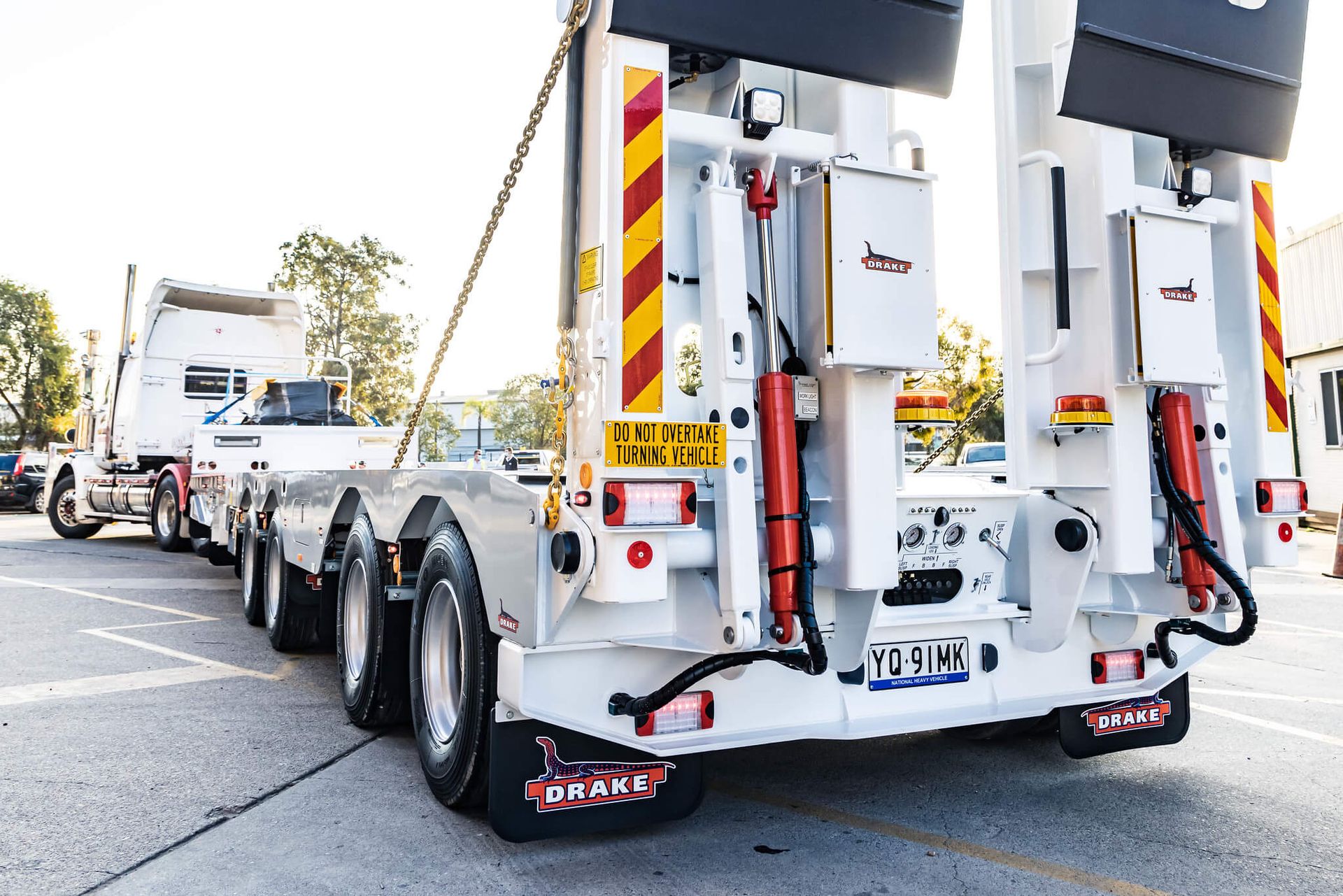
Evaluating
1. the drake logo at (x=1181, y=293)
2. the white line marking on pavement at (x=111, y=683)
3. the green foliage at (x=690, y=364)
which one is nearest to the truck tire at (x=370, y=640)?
the white line marking on pavement at (x=111, y=683)

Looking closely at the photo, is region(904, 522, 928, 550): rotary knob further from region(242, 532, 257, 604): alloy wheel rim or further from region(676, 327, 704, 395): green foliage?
region(242, 532, 257, 604): alloy wheel rim

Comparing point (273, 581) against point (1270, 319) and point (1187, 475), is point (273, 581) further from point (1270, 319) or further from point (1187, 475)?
point (1270, 319)

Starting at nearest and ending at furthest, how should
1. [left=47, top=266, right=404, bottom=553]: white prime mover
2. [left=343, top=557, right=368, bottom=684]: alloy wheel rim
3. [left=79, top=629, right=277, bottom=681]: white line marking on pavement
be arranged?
1. [left=343, top=557, right=368, bottom=684]: alloy wheel rim
2. [left=79, top=629, right=277, bottom=681]: white line marking on pavement
3. [left=47, top=266, right=404, bottom=553]: white prime mover

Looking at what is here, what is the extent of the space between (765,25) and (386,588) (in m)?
3.05

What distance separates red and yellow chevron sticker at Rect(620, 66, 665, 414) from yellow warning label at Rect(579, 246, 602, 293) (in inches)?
3.9

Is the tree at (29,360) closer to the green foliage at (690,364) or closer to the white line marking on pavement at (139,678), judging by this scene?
the white line marking on pavement at (139,678)

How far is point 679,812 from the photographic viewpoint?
11.6 feet

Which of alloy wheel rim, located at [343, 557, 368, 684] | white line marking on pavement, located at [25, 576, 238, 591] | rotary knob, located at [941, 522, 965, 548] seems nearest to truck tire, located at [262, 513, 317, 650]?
alloy wheel rim, located at [343, 557, 368, 684]

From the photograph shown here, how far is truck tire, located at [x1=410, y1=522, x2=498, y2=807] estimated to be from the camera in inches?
141

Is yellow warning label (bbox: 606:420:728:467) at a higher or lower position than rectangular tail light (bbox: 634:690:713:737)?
higher

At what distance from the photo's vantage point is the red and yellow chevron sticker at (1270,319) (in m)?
4.09

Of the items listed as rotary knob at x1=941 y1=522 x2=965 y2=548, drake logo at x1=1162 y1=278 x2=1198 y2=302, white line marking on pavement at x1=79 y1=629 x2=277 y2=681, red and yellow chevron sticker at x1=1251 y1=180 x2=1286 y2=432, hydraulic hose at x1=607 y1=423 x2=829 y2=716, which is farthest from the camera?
white line marking on pavement at x1=79 y1=629 x2=277 y2=681

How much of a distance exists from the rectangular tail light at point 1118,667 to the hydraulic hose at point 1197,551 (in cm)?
23

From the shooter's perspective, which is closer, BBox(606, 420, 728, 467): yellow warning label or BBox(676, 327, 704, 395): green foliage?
BBox(606, 420, 728, 467): yellow warning label
